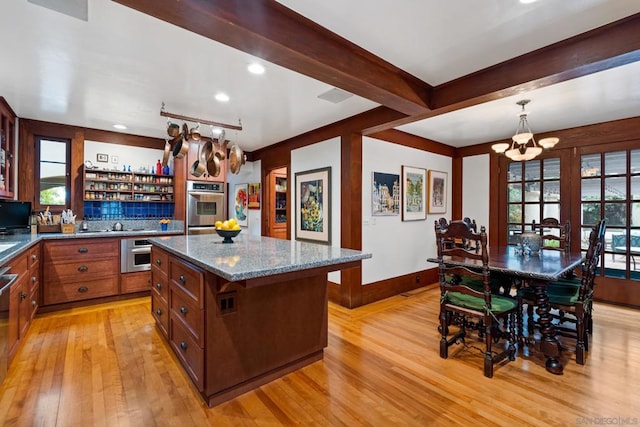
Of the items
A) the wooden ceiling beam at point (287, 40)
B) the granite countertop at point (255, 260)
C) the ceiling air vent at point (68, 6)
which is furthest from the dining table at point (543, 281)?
the ceiling air vent at point (68, 6)

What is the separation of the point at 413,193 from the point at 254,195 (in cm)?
299

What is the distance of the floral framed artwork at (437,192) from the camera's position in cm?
516

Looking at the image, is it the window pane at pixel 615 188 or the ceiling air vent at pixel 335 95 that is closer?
the ceiling air vent at pixel 335 95

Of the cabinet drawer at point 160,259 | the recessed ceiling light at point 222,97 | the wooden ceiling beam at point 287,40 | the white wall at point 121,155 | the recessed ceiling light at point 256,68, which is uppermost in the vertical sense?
the recessed ceiling light at point 222,97

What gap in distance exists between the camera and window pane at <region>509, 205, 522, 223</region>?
4.93 m

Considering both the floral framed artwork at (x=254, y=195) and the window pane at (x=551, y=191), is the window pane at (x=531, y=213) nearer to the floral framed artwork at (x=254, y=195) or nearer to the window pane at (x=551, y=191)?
the window pane at (x=551, y=191)

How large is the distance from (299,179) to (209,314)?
125 inches

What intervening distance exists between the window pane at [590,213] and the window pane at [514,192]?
0.82 meters

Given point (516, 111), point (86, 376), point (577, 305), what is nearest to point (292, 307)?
point (86, 376)

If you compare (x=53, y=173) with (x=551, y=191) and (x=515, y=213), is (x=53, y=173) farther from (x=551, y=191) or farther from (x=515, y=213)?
(x=551, y=191)

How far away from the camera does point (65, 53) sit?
2.35 meters

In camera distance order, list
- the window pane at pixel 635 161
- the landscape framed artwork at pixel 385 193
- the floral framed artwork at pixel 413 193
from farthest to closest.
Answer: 1. the floral framed artwork at pixel 413 193
2. the landscape framed artwork at pixel 385 193
3. the window pane at pixel 635 161

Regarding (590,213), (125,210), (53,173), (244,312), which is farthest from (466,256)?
(53,173)

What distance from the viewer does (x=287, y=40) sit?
188 cm
